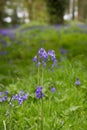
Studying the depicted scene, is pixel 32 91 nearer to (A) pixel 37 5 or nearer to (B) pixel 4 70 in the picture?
(B) pixel 4 70

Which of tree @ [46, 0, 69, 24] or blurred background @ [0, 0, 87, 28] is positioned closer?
tree @ [46, 0, 69, 24]

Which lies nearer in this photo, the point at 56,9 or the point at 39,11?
the point at 56,9

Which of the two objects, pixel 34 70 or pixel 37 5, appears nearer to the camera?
pixel 34 70

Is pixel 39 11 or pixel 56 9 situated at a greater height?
pixel 56 9

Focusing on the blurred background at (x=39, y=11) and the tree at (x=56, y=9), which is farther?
the blurred background at (x=39, y=11)

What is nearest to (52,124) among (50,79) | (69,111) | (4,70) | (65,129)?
(65,129)
